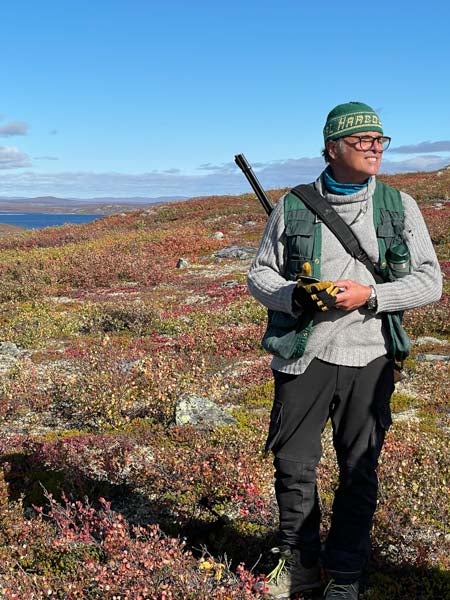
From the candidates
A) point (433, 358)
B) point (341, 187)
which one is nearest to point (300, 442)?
point (341, 187)

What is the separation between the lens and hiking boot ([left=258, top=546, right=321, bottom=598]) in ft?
13.6

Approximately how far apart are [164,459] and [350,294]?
11.4ft

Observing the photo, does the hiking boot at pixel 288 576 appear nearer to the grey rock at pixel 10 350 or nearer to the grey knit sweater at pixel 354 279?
the grey knit sweater at pixel 354 279

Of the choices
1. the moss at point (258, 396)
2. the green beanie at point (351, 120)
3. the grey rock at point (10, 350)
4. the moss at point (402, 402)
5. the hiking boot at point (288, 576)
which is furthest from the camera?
the grey rock at point (10, 350)

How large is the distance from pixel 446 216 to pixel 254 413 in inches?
963

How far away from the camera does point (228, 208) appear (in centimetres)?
4147

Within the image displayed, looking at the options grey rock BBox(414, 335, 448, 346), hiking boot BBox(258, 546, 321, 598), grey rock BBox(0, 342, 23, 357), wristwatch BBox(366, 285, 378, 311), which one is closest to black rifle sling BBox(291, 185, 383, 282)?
wristwatch BBox(366, 285, 378, 311)

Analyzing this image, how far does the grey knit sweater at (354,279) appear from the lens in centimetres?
376

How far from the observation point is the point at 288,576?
418cm

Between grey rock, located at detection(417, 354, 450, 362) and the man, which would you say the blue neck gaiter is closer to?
the man

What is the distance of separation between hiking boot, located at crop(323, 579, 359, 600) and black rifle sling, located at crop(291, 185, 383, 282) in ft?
6.68

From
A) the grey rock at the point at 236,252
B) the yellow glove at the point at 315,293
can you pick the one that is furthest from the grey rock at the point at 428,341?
the grey rock at the point at 236,252

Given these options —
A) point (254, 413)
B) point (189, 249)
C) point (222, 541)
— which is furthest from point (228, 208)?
point (222, 541)

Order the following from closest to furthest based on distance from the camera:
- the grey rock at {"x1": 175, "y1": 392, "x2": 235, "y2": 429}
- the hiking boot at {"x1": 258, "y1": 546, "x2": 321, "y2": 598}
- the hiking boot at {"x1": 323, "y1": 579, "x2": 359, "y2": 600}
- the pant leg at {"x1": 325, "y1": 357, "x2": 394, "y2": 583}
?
1. the pant leg at {"x1": 325, "y1": 357, "x2": 394, "y2": 583}
2. the hiking boot at {"x1": 323, "y1": 579, "x2": 359, "y2": 600}
3. the hiking boot at {"x1": 258, "y1": 546, "x2": 321, "y2": 598}
4. the grey rock at {"x1": 175, "y1": 392, "x2": 235, "y2": 429}
